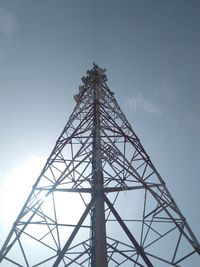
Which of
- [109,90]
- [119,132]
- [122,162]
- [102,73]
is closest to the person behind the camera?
[122,162]

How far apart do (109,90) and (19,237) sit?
886 centimetres

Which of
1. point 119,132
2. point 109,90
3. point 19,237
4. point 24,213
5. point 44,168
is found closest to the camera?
point 19,237

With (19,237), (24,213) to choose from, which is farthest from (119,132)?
(19,237)

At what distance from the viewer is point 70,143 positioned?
961 centimetres

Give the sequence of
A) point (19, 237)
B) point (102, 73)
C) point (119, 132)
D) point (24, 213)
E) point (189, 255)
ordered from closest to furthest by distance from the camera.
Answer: point (189, 255)
point (19, 237)
point (24, 213)
point (119, 132)
point (102, 73)

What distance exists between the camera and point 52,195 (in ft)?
23.7

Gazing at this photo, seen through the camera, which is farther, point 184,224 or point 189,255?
point 184,224

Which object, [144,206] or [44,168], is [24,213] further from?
[144,206]

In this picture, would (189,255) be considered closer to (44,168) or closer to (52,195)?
(52,195)

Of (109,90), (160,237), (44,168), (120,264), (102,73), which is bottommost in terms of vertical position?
(120,264)

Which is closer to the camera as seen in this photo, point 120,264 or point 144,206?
point 120,264

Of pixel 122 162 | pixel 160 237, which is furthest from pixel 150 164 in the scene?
pixel 160 237

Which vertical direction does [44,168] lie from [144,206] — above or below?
above

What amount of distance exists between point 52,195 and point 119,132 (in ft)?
10.9
